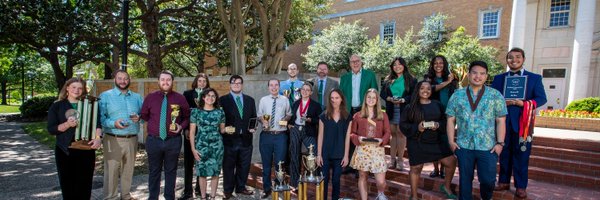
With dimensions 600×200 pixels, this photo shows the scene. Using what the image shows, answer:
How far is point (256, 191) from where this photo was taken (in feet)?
20.2

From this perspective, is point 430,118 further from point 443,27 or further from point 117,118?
point 443,27

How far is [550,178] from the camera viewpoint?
18.4 feet

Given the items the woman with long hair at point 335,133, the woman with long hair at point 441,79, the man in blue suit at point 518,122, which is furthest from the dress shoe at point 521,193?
the woman with long hair at point 335,133

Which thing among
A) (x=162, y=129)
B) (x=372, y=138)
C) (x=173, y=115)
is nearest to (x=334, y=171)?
(x=372, y=138)

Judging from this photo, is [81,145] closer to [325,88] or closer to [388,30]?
[325,88]

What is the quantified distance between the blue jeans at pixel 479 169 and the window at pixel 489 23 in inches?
747

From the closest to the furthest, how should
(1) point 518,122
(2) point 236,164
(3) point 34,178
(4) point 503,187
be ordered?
(1) point 518,122
(4) point 503,187
(2) point 236,164
(3) point 34,178

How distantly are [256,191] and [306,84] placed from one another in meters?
2.22

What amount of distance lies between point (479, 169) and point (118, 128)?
4709 mm

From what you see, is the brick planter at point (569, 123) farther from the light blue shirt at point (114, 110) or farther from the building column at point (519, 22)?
the light blue shirt at point (114, 110)

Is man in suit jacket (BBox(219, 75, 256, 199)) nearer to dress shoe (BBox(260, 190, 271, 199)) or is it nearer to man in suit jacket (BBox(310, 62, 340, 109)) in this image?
dress shoe (BBox(260, 190, 271, 199))

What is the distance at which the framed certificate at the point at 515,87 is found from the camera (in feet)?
14.4

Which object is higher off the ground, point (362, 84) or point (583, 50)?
point (583, 50)

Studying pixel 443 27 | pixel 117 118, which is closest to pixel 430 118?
pixel 117 118
